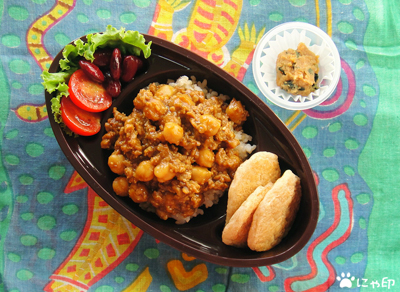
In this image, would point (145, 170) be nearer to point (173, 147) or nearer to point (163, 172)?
point (163, 172)

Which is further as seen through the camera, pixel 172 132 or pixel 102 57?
pixel 102 57

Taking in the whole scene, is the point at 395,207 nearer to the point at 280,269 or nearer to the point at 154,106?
the point at 280,269

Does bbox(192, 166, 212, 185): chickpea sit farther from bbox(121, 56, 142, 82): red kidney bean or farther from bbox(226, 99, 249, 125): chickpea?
bbox(121, 56, 142, 82): red kidney bean

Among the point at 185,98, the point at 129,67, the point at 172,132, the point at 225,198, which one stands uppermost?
the point at 129,67

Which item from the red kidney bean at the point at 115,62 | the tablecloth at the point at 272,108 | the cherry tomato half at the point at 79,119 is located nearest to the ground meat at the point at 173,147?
the cherry tomato half at the point at 79,119

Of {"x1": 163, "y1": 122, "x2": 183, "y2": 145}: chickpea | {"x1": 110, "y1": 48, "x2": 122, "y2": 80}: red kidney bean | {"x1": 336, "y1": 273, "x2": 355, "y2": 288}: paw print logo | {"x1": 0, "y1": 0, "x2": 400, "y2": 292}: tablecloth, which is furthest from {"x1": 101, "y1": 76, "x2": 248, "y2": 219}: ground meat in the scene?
{"x1": 336, "y1": 273, "x2": 355, "y2": 288}: paw print logo

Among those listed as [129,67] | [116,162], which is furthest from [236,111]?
[116,162]
